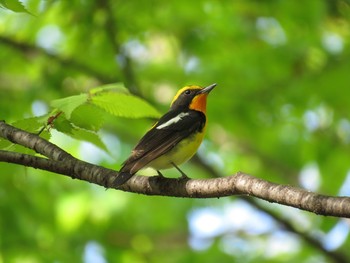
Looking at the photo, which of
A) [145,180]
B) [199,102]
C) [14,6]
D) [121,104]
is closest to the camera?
[14,6]

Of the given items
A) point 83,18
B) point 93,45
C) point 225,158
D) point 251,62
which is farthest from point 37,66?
point 225,158

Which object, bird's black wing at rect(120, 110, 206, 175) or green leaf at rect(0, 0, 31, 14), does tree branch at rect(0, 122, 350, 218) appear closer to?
bird's black wing at rect(120, 110, 206, 175)

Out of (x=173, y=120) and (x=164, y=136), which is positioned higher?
(x=173, y=120)

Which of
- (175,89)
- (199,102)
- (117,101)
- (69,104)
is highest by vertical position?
(175,89)

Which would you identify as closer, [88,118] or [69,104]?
[69,104]

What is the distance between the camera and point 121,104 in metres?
3.59

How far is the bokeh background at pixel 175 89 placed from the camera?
22.5 ft

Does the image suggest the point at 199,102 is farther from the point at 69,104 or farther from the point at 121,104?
the point at 69,104

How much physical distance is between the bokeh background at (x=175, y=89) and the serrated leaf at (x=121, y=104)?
245cm

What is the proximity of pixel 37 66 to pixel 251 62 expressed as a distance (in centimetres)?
266

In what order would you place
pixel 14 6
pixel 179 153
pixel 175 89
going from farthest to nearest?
1. pixel 175 89
2. pixel 179 153
3. pixel 14 6

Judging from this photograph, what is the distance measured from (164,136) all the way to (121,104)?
29.7 inches

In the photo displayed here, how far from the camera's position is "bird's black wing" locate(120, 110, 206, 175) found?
386cm

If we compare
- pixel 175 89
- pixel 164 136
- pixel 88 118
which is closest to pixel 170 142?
pixel 164 136
